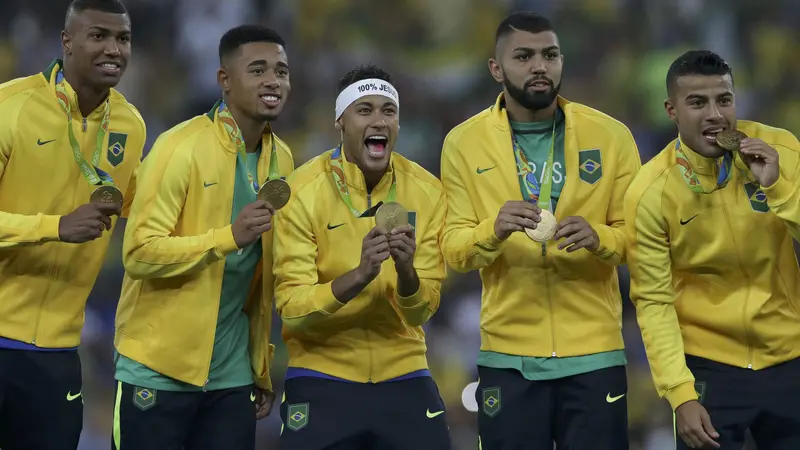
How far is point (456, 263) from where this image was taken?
4.58 m

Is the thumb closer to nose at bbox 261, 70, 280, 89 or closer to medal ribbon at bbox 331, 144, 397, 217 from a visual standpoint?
medal ribbon at bbox 331, 144, 397, 217

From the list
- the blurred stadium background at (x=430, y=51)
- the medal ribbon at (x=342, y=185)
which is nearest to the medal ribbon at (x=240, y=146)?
the medal ribbon at (x=342, y=185)

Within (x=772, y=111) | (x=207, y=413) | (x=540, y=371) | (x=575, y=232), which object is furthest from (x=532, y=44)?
(x=772, y=111)

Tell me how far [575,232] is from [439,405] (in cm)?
87

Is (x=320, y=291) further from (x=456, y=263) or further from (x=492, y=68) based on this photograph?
(x=492, y=68)

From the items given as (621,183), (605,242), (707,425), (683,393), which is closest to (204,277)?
(605,242)

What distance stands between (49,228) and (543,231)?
1.91 meters

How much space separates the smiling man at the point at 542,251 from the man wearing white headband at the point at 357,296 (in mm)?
206

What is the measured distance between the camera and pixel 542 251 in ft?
15.0

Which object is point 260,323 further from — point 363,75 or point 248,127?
point 363,75

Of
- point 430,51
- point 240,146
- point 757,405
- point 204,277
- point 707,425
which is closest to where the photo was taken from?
point 707,425

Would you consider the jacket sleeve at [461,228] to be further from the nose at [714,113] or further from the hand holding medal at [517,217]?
the nose at [714,113]

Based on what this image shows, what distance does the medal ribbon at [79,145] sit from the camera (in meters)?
4.72

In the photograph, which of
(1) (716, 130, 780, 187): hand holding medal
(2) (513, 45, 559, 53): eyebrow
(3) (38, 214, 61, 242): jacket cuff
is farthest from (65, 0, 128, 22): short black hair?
(1) (716, 130, 780, 187): hand holding medal
